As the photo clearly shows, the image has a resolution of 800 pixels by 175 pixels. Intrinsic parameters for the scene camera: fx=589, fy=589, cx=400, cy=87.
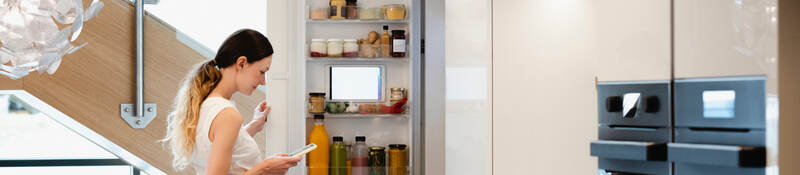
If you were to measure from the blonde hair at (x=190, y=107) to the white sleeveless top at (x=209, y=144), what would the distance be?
0.02 metres

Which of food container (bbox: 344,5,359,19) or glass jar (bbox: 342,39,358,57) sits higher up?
food container (bbox: 344,5,359,19)

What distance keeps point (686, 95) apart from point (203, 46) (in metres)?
2.43

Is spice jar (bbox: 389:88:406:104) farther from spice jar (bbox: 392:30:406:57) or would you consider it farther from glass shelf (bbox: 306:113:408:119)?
spice jar (bbox: 392:30:406:57)

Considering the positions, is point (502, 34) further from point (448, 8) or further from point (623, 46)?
point (448, 8)

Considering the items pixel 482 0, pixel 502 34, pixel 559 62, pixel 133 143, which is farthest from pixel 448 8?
pixel 133 143

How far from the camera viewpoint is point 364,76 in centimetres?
297

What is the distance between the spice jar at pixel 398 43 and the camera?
288 centimetres

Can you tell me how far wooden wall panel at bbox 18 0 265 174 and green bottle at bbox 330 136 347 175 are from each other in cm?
34

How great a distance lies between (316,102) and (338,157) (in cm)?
29

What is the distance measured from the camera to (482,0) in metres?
1.53

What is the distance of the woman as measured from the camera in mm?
1668

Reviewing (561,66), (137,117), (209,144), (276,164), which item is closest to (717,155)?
(561,66)

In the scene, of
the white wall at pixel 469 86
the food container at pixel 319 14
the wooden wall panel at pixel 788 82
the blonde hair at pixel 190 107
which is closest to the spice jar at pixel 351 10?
the food container at pixel 319 14

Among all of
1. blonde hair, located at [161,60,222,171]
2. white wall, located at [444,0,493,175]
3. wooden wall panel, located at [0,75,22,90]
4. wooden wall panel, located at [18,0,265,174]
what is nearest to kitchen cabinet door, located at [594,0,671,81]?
white wall, located at [444,0,493,175]
